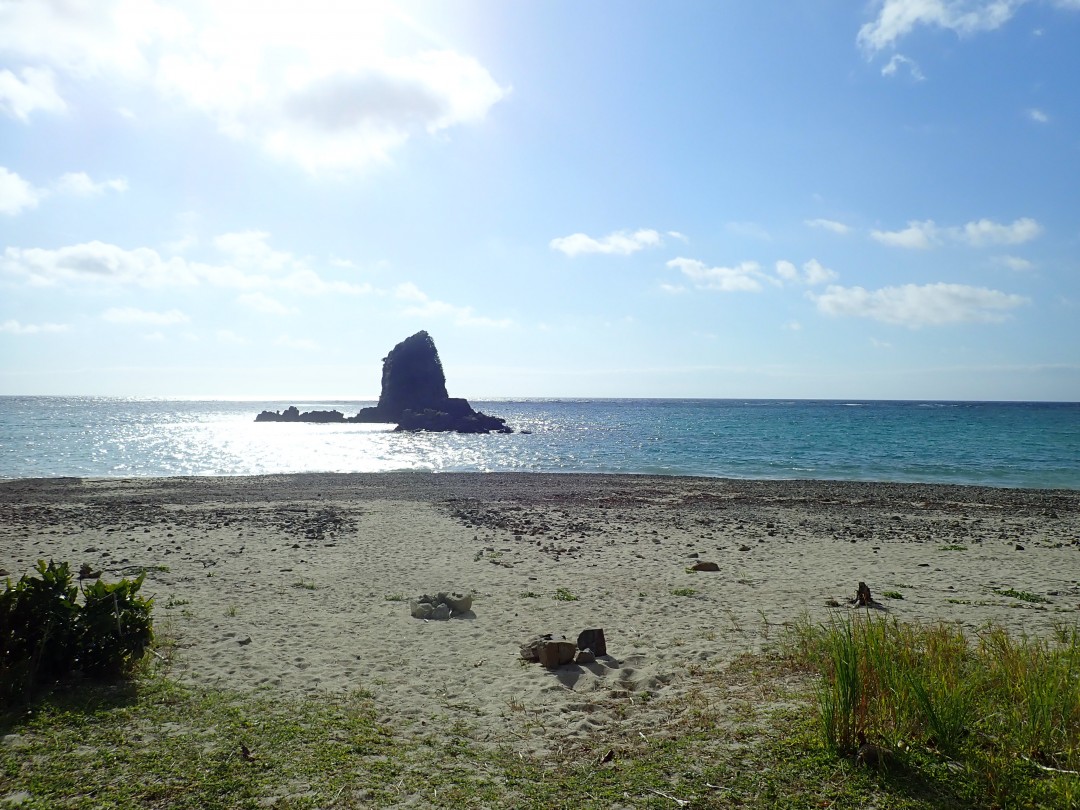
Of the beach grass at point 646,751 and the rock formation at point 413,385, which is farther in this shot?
the rock formation at point 413,385

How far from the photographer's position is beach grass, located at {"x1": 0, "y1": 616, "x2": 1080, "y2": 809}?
16.0ft

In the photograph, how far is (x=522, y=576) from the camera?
1386cm

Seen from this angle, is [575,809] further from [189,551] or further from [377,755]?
[189,551]

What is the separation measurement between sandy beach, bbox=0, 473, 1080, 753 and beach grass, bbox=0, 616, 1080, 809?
0.57m

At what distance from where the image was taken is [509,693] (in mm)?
7441

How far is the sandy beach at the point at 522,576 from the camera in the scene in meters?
7.80

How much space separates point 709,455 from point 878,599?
133 feet

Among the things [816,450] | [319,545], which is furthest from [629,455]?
[319,545]

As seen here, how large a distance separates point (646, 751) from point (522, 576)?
8.17m

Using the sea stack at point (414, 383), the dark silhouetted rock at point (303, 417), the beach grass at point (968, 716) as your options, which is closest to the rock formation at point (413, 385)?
the sea stack at point (414, 383)

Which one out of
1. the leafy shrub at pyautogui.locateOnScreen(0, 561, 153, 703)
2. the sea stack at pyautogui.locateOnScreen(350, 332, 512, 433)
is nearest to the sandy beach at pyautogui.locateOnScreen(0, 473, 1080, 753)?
the leafy shrub at pyautogui.locateOnScreen(0, 561, 153, 703)

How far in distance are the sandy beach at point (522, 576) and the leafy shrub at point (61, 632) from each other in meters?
0.90

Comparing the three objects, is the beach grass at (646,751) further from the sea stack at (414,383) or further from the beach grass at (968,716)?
the sea stack at (414,383)

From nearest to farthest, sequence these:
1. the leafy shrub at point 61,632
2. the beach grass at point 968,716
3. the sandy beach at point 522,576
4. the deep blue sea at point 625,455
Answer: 1. the beach grass at point 968,716
2. the leafy shrub at point 61,632
3. the sandy beach at point 522,576
4. the deep blue sea at point 625,455
